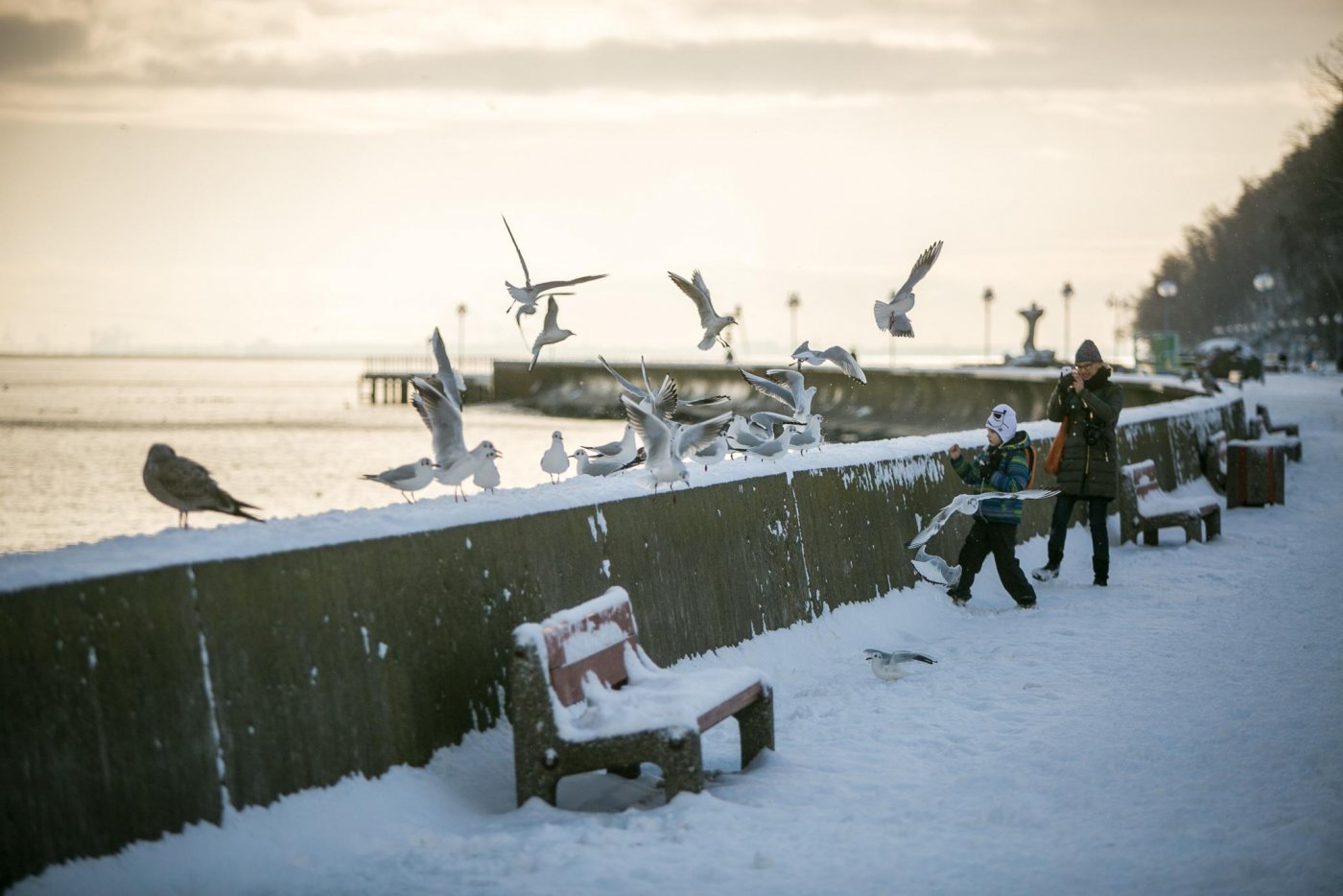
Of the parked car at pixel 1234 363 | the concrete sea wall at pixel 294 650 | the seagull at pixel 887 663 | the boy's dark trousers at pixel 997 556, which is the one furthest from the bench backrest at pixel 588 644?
the parked car at pixel 1234 363

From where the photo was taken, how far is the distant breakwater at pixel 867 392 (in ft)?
194

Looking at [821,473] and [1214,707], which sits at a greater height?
[821,473]

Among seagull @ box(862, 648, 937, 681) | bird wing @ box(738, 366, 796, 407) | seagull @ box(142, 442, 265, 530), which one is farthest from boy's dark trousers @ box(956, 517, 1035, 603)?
seagull @ box(142, 442, 265, 530)

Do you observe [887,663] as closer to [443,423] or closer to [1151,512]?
[443,423]

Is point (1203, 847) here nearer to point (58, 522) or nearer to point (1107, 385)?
point (1107, 385)

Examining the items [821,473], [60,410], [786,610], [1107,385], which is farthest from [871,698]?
[60,410]

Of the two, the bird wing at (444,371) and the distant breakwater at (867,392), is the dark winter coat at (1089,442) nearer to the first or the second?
the bird wing at (444,371)

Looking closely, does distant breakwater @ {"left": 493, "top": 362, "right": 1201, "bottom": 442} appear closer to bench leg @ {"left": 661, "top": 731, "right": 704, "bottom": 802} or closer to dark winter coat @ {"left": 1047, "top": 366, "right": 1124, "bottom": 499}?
dark winter coat @ {"left": 1047, "top": 366, "right": 1124, "bottom": 499}

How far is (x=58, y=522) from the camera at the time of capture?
134ft

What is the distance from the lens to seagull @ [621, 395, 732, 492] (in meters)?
8.81

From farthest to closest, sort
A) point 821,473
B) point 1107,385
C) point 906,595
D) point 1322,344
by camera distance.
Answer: point 1322,344 → point 1107,385 → point 906,595 → point 821,473

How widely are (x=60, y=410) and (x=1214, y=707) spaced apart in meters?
121

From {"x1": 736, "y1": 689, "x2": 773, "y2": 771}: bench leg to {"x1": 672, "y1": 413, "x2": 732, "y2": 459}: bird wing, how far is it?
7.23 feet

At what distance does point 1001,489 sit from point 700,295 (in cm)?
373
